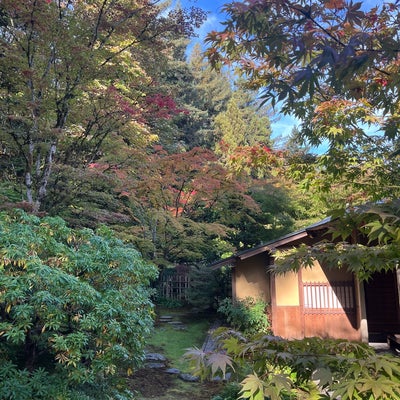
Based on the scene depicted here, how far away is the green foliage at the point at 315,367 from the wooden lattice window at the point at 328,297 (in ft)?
24.1

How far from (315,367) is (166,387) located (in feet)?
14.7

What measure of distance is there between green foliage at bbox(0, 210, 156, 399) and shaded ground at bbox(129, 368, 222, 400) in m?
1.49

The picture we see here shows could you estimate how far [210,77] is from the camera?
2823 cm

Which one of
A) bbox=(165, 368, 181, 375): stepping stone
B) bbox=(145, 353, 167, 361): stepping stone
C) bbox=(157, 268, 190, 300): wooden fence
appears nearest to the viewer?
bbox=(165, 368, 181, 375): stepping stone

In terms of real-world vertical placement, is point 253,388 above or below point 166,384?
above

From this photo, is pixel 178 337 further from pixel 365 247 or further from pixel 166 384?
pixel 365 247

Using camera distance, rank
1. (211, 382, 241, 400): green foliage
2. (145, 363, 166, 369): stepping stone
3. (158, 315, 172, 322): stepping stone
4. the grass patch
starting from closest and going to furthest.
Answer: (211, 382, 241, 400): green foliage
(145, 363, 166, 369): stepping stone
the grass patch
(158, 315, 172, 322): stepping stone

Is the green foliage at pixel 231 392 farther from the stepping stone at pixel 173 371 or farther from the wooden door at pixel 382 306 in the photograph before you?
the wooden door at pixel 382 306

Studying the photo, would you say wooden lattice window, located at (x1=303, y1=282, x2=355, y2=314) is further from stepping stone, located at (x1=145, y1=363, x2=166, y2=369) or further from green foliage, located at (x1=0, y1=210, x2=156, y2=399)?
green foliage, located at (x1=0, y1=210, x2=156, y2=399)

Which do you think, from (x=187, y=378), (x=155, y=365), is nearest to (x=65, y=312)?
(x=187, y=378)

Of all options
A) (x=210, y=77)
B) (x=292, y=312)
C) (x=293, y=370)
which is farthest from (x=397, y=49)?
(x=210, y=77)

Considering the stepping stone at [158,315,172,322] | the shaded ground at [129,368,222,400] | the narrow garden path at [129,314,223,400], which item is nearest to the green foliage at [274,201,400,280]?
the narrow garden path at [129,314,223,400]

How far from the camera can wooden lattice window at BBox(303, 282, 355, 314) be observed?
8.91 m

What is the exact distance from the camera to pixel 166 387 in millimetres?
5590
